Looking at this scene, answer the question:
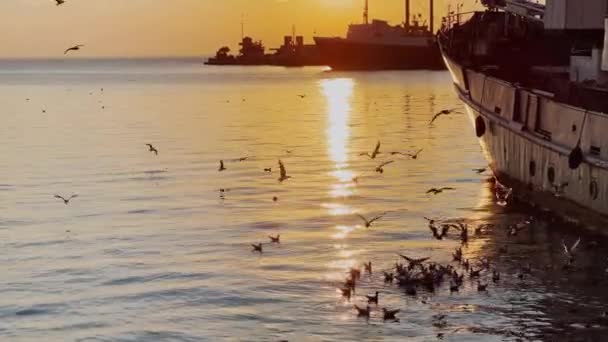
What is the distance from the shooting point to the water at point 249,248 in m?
16.2

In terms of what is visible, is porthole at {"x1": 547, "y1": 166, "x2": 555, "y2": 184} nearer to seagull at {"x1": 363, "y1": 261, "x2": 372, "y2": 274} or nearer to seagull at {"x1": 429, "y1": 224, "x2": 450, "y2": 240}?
seagull at {"x1": 429, "y1": 224, "x2": 450, "y2": 240}

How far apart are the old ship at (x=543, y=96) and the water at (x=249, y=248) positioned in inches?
40.1

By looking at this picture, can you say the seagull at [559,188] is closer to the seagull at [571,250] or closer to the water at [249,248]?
the water at [249,248]

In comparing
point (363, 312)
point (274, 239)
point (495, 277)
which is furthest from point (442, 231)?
point (363, 312)

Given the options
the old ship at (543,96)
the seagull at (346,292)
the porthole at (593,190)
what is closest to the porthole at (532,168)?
the old ship at (543,96)

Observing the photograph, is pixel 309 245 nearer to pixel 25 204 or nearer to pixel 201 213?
pixel 201 213

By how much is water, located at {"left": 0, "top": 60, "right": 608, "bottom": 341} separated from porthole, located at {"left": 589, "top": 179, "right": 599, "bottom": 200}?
93 centimetres

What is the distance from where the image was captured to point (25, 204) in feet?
100.0

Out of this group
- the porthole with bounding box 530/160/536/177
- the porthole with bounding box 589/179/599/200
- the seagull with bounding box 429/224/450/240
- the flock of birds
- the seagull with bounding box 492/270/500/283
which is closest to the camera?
the flock of birds

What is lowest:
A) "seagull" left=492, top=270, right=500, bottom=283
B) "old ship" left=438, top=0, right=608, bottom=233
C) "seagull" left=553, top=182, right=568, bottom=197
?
"seagull" left=492, top=270, right=500, bottom=283

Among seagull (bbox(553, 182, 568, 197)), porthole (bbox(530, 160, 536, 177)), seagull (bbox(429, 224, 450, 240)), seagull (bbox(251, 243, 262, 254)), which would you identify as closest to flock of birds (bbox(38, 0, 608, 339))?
seagull (bbox(251, 243, 262, 254))

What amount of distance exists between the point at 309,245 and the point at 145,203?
27.4 ft

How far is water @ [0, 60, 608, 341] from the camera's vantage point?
1625 cm

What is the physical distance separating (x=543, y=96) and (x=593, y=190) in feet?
12.7
